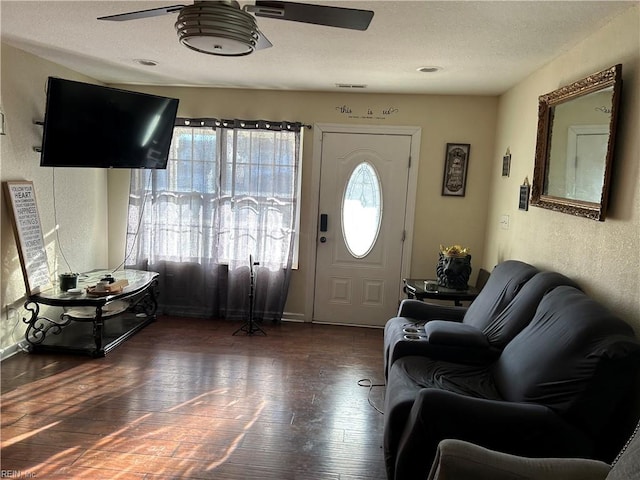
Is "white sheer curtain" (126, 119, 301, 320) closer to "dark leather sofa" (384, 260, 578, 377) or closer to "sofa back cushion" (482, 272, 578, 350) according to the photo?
"dark leather sofa" (384, 260, 578, 377)

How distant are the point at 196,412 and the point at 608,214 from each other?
8.41 ft

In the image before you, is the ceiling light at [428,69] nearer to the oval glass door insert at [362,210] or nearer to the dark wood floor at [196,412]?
the oval glass door insert at [362,210]

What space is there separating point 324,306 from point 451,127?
2174 mm

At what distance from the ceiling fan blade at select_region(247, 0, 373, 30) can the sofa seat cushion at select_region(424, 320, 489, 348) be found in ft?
5.84

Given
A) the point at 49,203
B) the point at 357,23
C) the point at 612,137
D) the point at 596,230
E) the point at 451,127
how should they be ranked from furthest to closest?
the point at 451,127
the point at 49,203
the point at 596,230
the point at 612,137
the point at 357,23

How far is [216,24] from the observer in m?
1.78

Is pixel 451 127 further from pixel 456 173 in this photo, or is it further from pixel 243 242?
pixel 243 242

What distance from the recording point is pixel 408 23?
2518mm

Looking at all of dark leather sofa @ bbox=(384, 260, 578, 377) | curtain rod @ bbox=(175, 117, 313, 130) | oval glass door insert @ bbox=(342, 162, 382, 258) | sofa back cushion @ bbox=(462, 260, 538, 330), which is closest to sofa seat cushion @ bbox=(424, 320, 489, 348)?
dark leather sofa @ bbox=(384, 260, 578, 377)

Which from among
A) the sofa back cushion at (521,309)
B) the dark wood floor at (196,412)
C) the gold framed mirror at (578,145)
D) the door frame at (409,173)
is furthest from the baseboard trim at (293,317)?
the gold framed mirror at (578,145)

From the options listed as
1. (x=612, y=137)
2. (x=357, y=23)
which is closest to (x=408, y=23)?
(x=357, y=23)

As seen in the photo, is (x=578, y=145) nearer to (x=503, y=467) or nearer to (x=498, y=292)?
(x=498, y=292)

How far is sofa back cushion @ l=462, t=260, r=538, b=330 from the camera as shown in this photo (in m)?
2.91

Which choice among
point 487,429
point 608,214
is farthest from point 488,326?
point 487,429
